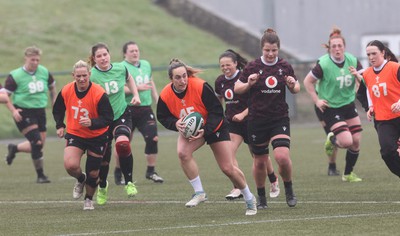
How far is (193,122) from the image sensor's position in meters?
11.5

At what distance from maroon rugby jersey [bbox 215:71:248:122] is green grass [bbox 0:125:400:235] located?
44.0 inches

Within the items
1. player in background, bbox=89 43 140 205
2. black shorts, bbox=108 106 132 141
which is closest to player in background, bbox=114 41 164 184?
player in background, bbox=89 43 140 205

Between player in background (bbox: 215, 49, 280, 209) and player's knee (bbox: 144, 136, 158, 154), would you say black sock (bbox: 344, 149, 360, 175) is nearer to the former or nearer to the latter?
player in background (bbox: 215, 49, 280, 209)

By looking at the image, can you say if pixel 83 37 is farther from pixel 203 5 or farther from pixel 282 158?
pixel 282 158

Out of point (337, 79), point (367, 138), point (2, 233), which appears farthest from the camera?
point (367, 138)

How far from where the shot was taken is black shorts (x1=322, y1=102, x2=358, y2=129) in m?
15.6

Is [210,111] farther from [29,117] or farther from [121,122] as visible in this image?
[29,117]

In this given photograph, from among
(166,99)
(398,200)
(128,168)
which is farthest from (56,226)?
(398,200)

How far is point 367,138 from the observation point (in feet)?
81.9

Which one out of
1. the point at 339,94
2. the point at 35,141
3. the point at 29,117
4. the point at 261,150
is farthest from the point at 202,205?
the point at 29,117

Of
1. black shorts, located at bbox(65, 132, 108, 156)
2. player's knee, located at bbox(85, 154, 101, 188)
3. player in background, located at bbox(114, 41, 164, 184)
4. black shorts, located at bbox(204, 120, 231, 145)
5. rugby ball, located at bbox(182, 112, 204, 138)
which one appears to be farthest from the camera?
player in background, located at bbox(114, 41, 164, 184)

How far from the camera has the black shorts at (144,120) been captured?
1658 cm

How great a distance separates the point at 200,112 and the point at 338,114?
4.32 meters

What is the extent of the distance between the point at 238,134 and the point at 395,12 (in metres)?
27.7
